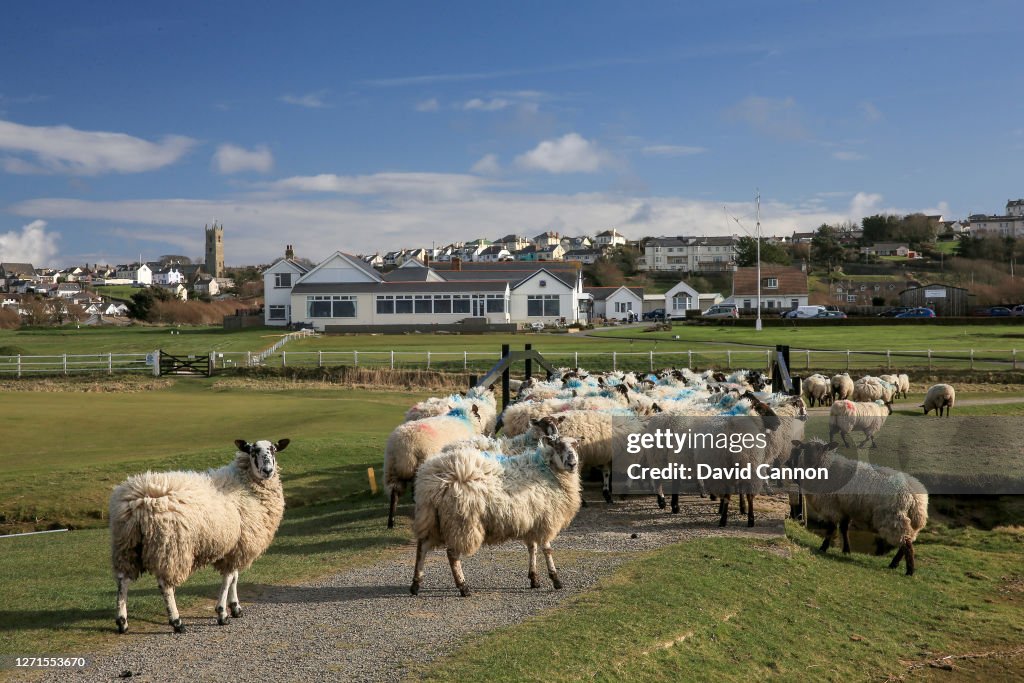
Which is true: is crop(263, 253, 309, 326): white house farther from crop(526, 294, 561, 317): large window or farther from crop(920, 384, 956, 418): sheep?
crop(920, 384, 956, 418): sheep

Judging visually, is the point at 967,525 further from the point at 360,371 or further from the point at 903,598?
the point at 360,371

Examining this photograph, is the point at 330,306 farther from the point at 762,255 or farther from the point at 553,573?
the point at 762,255

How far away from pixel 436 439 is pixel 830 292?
115143 millimetres

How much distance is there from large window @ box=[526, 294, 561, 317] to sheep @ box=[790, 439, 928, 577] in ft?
237

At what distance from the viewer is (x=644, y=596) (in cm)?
975

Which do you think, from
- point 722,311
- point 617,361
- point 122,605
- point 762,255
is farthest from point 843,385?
point 762,255

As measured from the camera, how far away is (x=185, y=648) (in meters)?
8.24

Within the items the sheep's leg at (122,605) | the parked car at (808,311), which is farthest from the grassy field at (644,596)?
the parked car at (808,311)

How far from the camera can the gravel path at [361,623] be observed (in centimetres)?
764

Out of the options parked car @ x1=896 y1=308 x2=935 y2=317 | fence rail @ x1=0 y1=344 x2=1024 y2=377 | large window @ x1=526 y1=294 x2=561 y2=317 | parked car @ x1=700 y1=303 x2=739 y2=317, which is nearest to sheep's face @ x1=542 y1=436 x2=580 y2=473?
fence rail @ x1=0 y1=344 x2=1024 y2=377

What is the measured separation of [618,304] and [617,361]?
58203 millimetres

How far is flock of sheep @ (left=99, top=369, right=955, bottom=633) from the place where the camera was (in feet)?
29.4

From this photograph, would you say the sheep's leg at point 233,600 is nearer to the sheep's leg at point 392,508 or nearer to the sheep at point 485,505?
the sheep at point 485,505

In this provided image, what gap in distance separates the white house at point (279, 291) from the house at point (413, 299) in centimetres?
59
